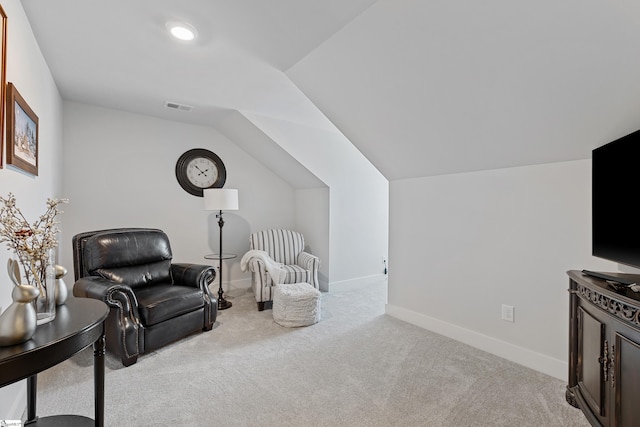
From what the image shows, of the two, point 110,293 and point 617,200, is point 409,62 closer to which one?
point 617,200

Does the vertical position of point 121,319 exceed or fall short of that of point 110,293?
it falls short

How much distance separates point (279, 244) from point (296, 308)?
1301mm

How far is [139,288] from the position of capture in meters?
2.95

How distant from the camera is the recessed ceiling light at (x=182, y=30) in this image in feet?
6.69

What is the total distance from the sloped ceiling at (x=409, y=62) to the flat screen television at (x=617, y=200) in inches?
9.0

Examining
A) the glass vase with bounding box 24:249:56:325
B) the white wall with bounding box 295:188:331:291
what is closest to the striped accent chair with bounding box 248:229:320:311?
the white wall with bounding box 295:188:331:291

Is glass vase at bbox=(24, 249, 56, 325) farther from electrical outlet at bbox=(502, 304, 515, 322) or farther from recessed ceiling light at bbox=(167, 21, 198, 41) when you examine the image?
electrical outlet at bbox=(502, 304, 515, 322)

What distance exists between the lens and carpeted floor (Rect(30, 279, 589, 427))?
180cm

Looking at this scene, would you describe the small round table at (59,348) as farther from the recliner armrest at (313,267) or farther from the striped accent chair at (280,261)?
the recliner armrest at (313,267)

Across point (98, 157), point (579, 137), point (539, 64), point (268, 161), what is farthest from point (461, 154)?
point (98, 157)

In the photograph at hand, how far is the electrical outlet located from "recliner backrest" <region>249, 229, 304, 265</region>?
2.63 m

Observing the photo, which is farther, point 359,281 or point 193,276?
point 359,281

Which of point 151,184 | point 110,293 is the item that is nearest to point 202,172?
point 151,184

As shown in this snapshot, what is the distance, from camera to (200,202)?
4371 millimetres
